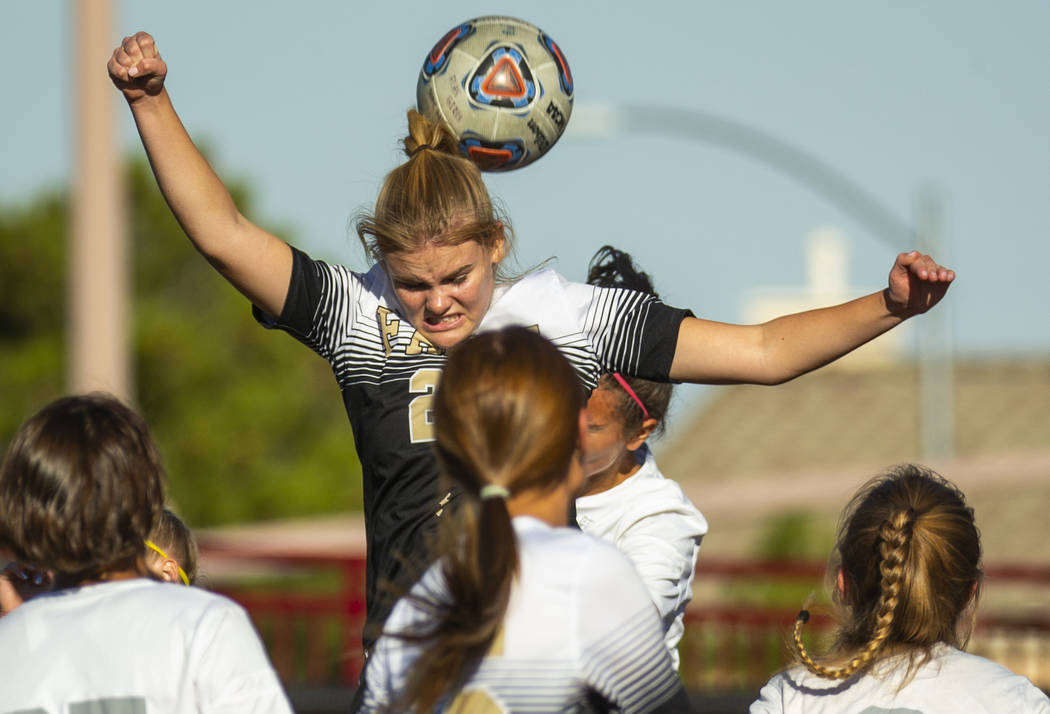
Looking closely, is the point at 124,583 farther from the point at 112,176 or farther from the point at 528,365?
the point at 112,176

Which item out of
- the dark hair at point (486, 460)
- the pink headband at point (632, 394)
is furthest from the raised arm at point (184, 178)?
the pink headband at point (632, 394)

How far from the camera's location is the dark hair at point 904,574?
2.89 metres

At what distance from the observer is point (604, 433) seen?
3.82 metres

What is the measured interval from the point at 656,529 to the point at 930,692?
37.4 inches

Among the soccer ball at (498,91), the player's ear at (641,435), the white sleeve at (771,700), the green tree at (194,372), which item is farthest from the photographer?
the green tree at (194,372)

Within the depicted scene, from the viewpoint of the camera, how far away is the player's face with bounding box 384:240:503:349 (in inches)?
120

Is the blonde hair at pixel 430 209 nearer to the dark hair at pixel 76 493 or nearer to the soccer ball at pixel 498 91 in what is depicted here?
the soccer ball at pixel 498 91

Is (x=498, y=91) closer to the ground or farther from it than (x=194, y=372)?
farther from it

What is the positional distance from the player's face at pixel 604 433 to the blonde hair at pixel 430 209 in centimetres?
79

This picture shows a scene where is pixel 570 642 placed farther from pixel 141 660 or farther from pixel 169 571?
pixel 169 571

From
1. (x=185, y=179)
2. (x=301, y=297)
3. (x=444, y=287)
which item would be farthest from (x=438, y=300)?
(x=185, y=179)

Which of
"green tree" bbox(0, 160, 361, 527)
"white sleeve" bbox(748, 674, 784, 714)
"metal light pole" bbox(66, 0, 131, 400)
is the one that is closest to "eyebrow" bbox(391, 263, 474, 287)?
"white sleeve" bbox(748, 674, 784, 714)

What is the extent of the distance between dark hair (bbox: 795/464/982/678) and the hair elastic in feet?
2.94

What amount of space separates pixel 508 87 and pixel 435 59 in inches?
8.6
